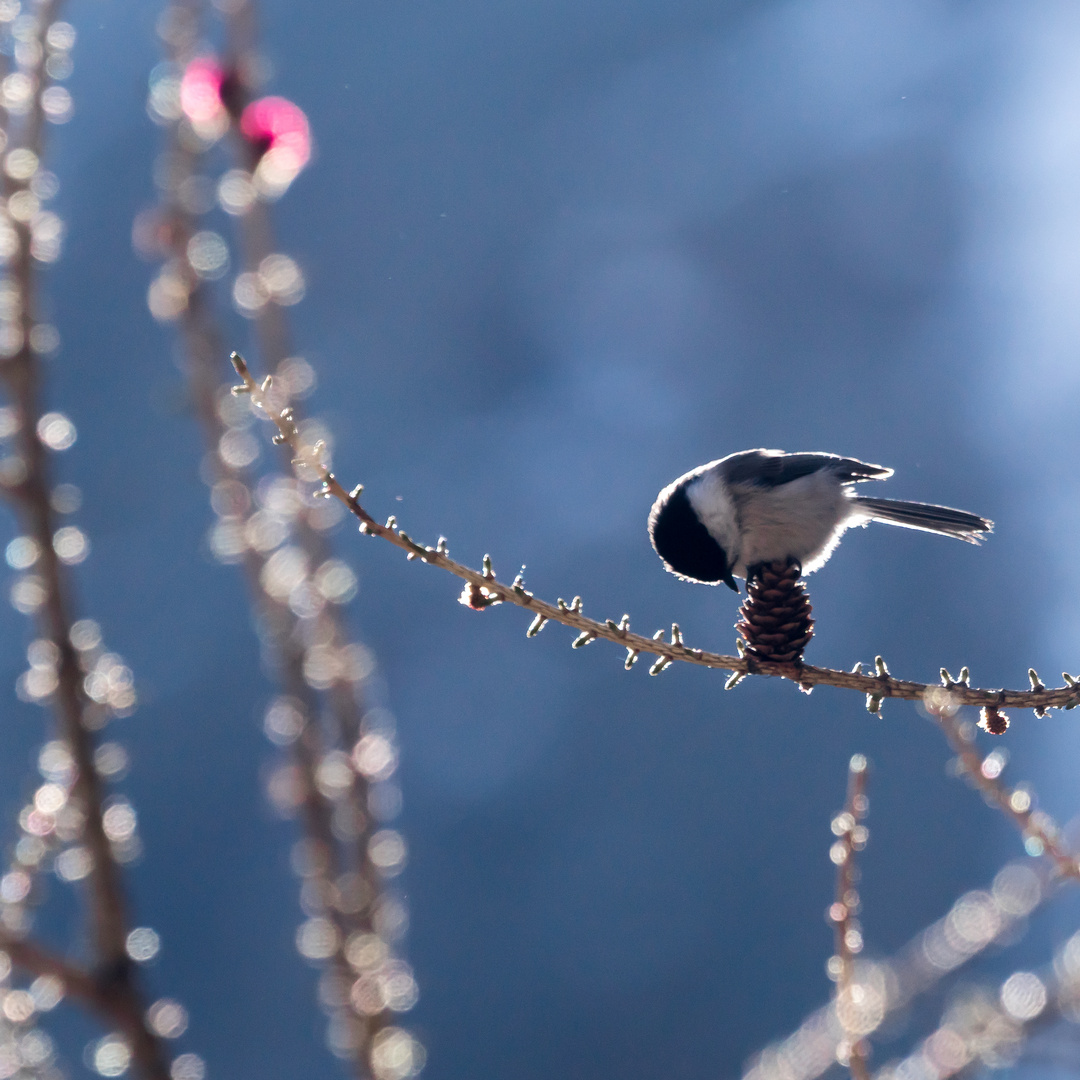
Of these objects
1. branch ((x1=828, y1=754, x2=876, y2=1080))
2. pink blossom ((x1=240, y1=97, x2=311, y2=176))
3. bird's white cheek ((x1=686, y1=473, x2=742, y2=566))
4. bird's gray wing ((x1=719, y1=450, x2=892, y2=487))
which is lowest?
branch ((x1=828, y1=754, x2=876, y2=1080))

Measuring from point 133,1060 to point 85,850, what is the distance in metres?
0.10

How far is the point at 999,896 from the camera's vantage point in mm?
939

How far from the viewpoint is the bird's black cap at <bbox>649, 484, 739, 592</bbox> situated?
1.86 metres

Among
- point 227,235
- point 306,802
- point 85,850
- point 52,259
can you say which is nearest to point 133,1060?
point 85,850

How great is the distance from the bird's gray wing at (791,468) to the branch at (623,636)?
0.87 metres

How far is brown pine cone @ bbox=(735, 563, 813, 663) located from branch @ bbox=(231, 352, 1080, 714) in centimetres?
2

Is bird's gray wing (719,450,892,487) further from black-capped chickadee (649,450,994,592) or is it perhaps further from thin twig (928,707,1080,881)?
thin twig (928,707,1080,881)

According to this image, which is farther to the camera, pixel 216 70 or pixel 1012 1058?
pixel 216 70

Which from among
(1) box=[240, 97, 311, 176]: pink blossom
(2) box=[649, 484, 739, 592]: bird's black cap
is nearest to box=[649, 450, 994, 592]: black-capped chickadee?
(2) box=[649, 484, 739, 592]: bird's black cap

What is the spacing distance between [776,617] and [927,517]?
772mm

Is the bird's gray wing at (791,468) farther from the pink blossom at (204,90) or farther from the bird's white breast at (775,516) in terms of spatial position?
the pink blossom at (204,90)

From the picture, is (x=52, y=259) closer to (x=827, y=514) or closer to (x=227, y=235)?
(x=827, y=514)

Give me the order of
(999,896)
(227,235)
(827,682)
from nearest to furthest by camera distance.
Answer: (999,896) → (827,682) → (227,235)

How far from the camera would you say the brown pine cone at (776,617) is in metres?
1.40
